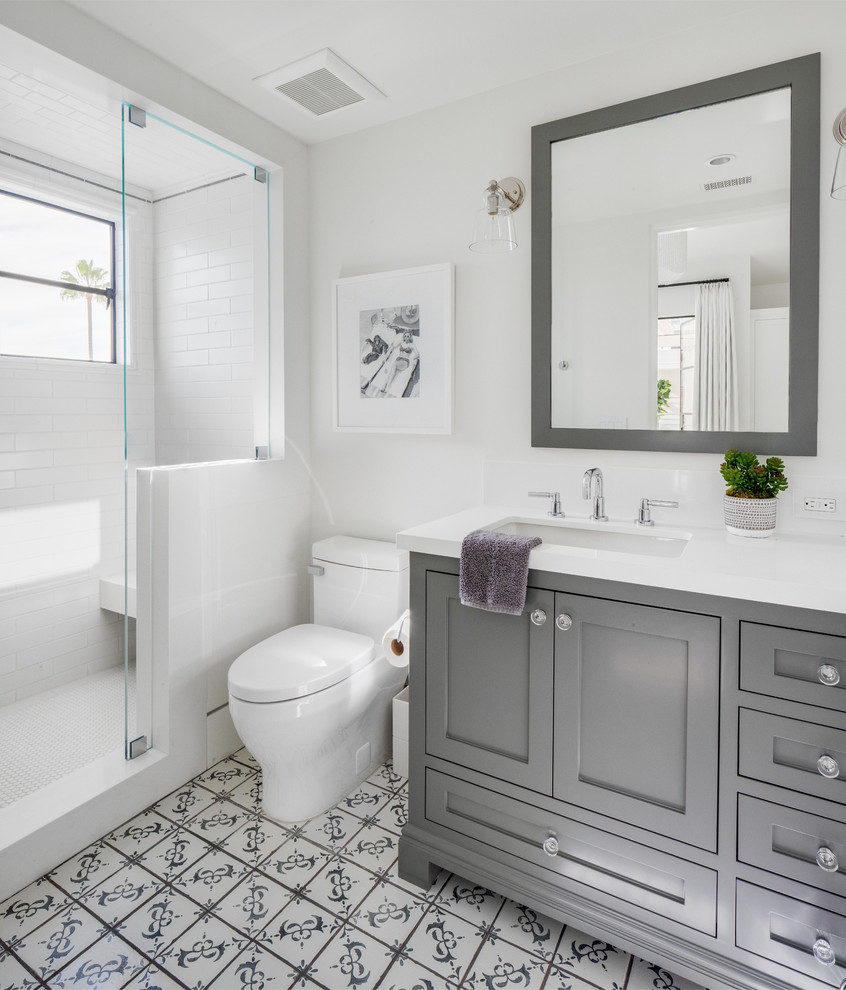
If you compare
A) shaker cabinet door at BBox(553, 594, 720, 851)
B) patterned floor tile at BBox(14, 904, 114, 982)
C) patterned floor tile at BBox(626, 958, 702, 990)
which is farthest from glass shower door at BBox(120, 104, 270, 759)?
patterned floor tile at BBox(626, 958, 702, 990)

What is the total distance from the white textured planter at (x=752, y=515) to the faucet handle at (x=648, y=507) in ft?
0.66

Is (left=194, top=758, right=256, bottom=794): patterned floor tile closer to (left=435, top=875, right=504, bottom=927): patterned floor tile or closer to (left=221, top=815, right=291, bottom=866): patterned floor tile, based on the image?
(left=221, top=815, right=291, bottom=866): patterned floor tile

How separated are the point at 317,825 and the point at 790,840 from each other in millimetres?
1332

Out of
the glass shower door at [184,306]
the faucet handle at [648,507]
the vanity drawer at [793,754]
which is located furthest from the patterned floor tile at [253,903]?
the faucet handle at [648,507]

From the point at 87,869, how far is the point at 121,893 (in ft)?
0.54

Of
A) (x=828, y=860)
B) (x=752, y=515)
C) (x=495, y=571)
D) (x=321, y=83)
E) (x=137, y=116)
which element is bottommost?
(x=828, y=860)

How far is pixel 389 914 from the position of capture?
5.17 feet

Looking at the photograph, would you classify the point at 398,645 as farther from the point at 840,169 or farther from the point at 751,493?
the point at 840,169

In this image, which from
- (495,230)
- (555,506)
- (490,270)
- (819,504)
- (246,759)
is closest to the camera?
(819,504)

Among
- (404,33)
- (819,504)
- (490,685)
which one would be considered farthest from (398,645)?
(404,33)

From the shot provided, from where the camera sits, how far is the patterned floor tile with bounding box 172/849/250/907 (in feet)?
5.33

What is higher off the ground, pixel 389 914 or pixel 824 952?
pixel 824 952

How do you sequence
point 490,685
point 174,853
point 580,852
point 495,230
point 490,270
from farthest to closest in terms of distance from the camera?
point 490,270 → point 495,230 → point 174,853 → point 490,685 → point 580,852

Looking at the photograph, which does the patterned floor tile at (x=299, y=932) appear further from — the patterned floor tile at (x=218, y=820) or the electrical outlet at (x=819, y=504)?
the electrical outlet at (x=819, y=504)
